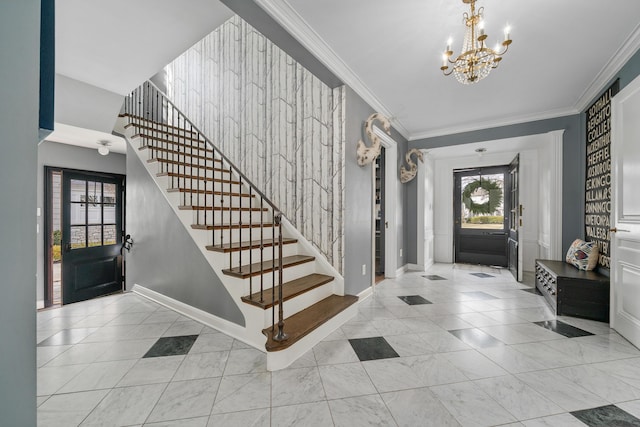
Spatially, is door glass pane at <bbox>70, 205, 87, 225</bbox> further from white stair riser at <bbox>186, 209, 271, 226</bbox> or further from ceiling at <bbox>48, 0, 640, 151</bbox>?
white stair riser at <bbox>186, 209, 271, 226</bbox>

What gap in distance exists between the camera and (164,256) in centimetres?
288

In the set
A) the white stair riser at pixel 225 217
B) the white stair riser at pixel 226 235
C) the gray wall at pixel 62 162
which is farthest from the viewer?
the gray wall at pixel 62 162

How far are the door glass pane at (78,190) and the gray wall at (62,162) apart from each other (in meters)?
0.22

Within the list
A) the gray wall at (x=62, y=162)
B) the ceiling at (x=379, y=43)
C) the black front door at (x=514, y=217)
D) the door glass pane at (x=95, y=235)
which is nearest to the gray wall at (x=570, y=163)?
the ceiling at (x=379, y=43)

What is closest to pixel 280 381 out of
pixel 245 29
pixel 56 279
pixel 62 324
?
pixel 62 324

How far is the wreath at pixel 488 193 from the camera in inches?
199

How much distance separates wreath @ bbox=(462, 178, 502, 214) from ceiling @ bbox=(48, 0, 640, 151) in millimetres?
2051

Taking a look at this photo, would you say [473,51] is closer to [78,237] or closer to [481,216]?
[481,216]

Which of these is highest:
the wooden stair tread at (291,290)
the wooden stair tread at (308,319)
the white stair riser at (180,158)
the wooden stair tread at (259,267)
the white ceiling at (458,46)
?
the white ceiling at (458,46)

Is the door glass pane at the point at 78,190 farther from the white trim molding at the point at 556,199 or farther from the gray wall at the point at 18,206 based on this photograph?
the white trim molding at the point at 556,199

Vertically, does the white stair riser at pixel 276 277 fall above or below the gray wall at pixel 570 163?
below

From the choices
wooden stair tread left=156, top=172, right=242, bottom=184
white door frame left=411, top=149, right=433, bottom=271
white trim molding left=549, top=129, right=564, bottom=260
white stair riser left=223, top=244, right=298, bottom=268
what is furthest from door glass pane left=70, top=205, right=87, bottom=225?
white trim molding left=549, top=129, right=564, bottom=260

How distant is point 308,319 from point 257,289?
0.50 m

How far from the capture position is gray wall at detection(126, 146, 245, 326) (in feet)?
7.75
